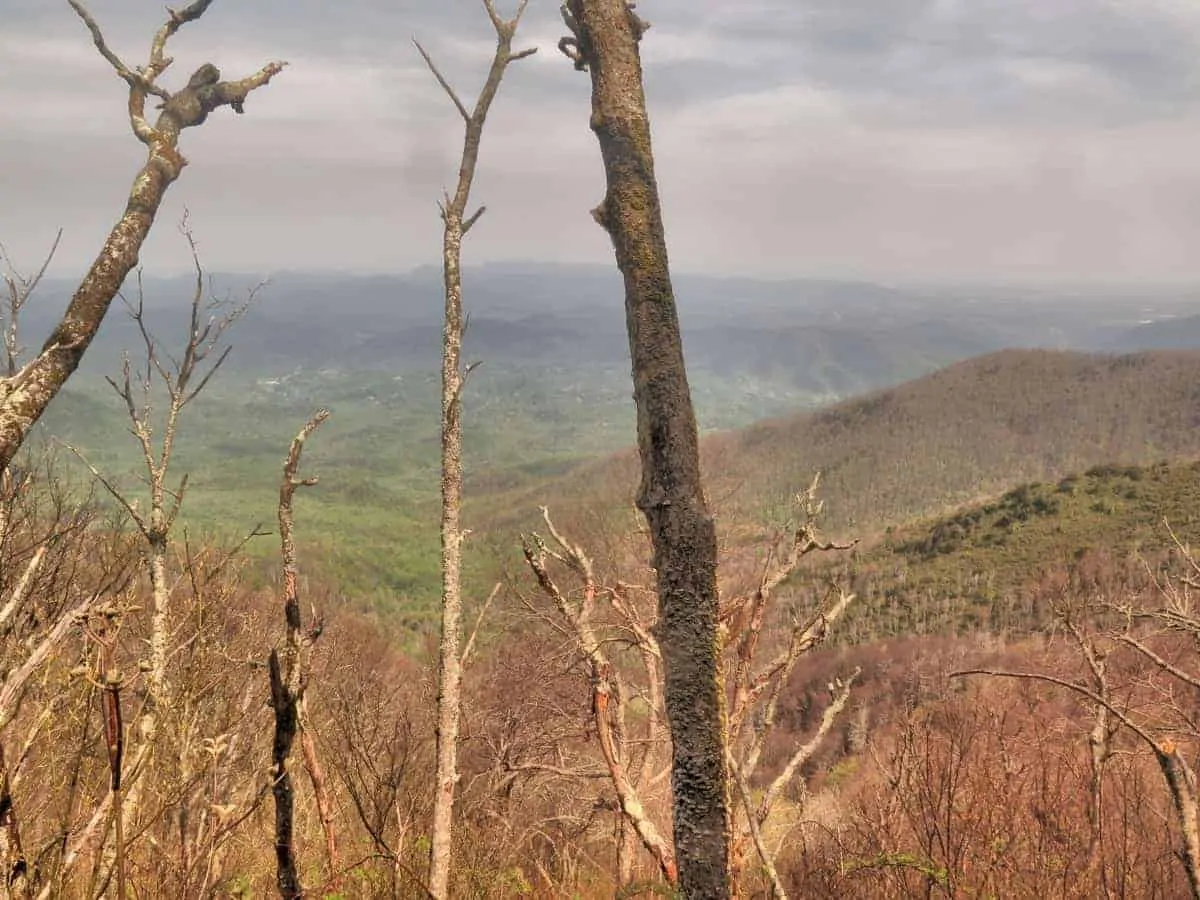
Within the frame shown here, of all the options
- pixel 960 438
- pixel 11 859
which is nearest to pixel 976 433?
pixel 960 438

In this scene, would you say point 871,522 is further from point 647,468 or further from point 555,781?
point 647,468

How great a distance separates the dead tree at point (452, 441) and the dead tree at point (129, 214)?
2.24 m

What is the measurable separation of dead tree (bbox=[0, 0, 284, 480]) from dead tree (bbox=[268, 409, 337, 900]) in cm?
189

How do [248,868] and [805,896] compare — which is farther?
[248,868]

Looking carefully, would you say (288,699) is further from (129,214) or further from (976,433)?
(976,433)

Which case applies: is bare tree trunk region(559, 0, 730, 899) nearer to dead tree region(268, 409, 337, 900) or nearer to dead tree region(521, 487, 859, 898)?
dead tree region(521, 487, 859, 898)

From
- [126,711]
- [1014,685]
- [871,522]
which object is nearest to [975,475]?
[871,522]

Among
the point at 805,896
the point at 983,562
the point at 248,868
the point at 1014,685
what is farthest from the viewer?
the point at 983,562

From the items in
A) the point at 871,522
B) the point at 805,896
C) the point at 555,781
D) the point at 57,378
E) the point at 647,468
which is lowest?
the point at 871,522

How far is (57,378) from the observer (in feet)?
14.8

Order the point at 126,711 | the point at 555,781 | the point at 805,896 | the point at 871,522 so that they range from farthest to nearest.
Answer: the point at 871,522
the point at 555,781
the point at 126,711
the point at 805,896

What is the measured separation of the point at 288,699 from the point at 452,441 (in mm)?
3245

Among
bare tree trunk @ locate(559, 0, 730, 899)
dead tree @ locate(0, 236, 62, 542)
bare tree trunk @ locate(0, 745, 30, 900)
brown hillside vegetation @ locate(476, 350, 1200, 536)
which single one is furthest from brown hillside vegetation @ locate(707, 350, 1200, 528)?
bare tree trunk @ locate(0, 745, 30, 900)

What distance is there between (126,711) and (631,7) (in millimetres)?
20326
